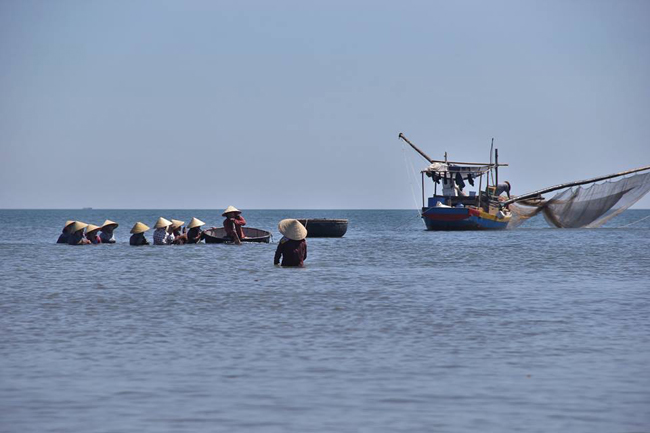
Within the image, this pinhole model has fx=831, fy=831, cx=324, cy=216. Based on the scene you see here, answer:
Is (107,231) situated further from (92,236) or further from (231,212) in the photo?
(231,212)

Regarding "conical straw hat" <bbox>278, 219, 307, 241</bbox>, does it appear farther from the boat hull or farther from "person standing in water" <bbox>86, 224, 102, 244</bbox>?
the boat hull

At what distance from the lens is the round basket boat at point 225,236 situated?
3809 centimetres

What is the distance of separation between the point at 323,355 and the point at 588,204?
189ft

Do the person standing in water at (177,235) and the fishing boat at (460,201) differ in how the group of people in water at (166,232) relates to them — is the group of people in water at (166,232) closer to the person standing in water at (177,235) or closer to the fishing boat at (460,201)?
the person standing in water at (177,235)

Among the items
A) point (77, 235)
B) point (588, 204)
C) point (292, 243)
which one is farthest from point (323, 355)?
point (588, 204)

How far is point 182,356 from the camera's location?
10.6 m

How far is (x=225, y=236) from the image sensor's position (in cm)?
3891

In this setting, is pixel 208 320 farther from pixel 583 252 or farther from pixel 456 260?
pixel 583 252

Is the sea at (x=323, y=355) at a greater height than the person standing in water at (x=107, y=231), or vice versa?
the person standing in water at (x=107, y=231)

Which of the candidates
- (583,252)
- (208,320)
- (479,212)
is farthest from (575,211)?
(208,320)

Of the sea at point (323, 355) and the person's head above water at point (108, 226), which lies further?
the person's head above water at point (108, 226)

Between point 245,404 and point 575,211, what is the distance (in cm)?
6153

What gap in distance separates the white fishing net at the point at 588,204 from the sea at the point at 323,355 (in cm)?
4233

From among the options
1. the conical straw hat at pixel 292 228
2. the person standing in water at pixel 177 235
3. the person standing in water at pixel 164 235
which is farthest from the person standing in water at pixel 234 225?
the conical straw hat at pixel 292 228
